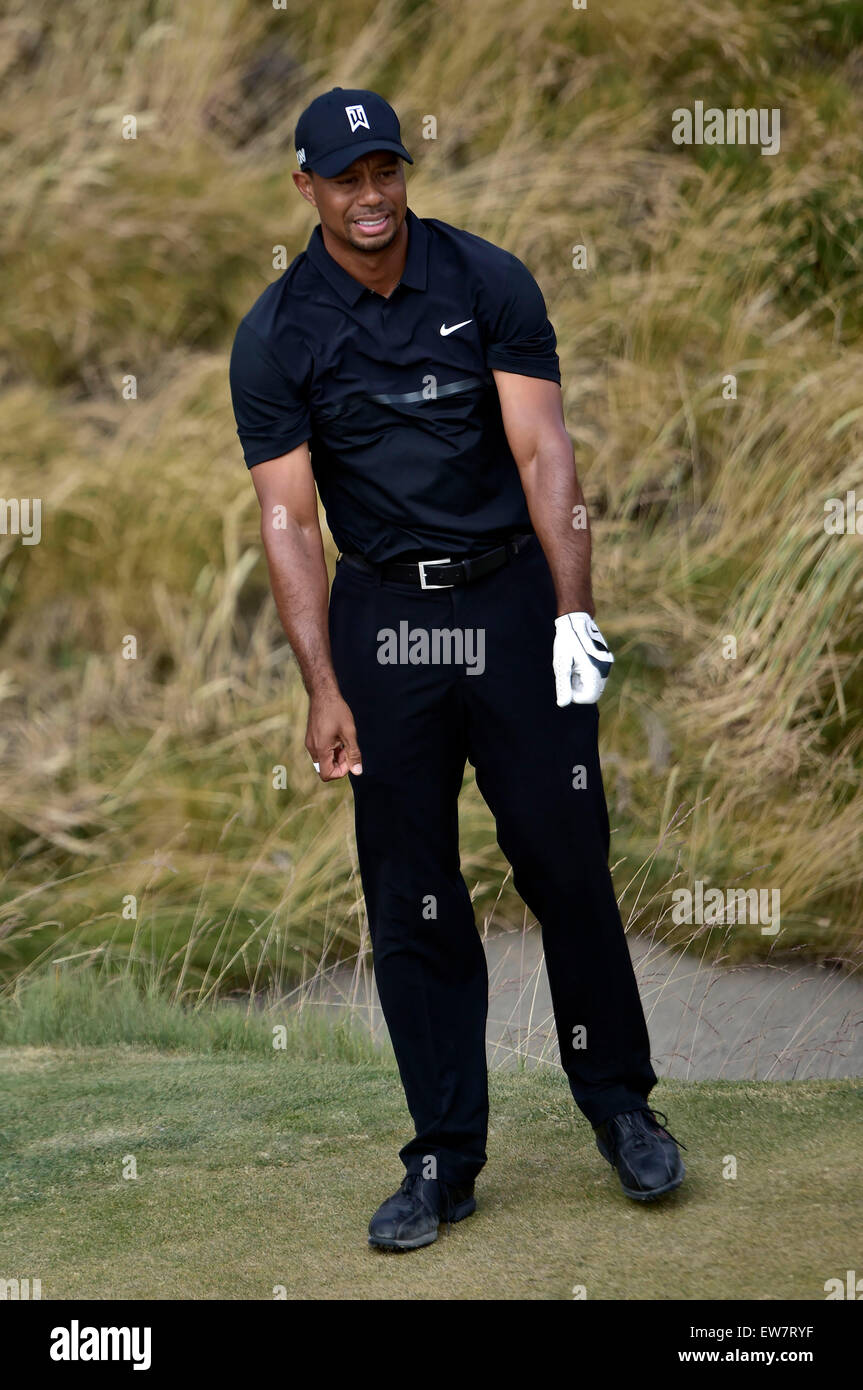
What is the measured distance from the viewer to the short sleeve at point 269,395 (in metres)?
3.06

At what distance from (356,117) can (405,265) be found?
0.89ft

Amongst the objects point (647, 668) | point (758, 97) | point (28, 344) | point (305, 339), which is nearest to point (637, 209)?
point (758, 97)

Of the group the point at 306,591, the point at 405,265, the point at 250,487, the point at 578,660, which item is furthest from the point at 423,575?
the point at 250,487

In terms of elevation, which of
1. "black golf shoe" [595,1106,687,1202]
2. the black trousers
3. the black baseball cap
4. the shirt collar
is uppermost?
the black baseball cap

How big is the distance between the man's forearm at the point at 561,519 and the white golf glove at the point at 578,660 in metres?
0.04

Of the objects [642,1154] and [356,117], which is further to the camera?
[642,1154]

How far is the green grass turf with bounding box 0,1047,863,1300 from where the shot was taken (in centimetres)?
298

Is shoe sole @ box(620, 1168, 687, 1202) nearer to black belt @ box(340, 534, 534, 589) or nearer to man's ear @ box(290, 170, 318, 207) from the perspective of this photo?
black belt @ box(340, 534, 534, 589)

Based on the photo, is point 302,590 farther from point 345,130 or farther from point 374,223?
point 345,130

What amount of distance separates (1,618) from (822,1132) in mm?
5047

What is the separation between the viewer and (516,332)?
3053mm

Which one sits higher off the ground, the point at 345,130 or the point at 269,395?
the point at 345,130

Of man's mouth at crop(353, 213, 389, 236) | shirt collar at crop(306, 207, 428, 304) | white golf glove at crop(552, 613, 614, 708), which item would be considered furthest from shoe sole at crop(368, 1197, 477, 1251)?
man's mouth at crop(353, 213, 389, 236)

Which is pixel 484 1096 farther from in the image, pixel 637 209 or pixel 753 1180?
pixel 637 209
